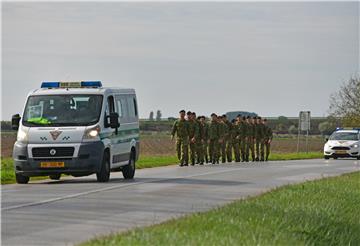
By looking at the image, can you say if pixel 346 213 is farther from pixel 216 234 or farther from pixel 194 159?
pixel 194 159

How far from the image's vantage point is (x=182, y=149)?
37281mm

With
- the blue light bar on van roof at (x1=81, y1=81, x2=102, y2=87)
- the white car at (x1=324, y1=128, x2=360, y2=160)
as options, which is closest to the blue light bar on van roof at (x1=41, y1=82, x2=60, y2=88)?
the blue light bar on van roof at (x1=81, y1=81, x2=102, y2=87)

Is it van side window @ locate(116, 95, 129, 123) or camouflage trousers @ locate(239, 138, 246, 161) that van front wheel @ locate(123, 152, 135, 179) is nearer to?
van side window @ locate(116, 95, 129, 123)

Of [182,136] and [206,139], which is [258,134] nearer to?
[206,139]

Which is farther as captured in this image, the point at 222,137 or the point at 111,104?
the point at 222,137

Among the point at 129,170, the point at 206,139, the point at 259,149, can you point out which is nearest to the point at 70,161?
the point at 129,170

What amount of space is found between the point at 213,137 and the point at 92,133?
54.9 feet

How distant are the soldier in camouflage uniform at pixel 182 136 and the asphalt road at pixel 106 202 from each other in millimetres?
7471

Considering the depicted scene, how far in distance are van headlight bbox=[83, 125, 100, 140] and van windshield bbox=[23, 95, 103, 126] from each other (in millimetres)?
173

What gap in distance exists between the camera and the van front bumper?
23.7m

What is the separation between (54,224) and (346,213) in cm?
474

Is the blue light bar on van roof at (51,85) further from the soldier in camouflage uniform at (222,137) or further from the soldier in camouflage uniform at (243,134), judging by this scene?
the soldier in camouflage uniform at (243,134)

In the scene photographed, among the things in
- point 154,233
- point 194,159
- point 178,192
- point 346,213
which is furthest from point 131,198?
point 194,159

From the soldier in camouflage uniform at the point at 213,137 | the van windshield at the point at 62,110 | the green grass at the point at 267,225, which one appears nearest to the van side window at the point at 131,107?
the van windshield at the point at 62,110
